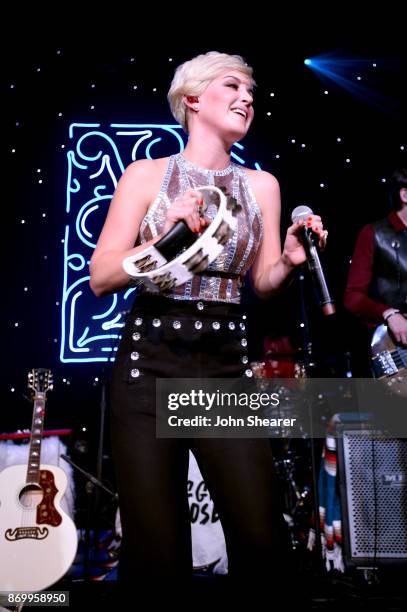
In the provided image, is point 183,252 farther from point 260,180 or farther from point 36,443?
point 36,443

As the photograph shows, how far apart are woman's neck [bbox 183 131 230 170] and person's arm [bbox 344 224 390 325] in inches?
81.4

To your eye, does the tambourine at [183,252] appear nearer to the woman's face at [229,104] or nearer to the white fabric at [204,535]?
the woman's face at [229,104]

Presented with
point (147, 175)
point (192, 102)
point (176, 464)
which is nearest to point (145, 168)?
point (147, 175)

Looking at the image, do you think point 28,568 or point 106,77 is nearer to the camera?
point 28,568

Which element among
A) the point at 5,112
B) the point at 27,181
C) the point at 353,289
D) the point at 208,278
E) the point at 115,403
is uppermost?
the point at 5,112

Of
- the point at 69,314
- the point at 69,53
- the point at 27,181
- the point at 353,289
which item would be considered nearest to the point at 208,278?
the point at 353,289

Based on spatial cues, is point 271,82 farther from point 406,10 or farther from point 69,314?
point 69,314

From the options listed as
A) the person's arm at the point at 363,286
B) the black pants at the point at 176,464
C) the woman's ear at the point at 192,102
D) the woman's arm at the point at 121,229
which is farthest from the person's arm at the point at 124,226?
the person's arm at the point at 363,286

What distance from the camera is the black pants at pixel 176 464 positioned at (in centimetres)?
145

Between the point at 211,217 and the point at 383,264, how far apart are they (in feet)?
8.20

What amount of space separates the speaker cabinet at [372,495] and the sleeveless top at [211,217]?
2.29 m

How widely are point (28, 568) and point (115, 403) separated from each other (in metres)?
2.34

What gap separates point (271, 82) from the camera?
5746 millimetres

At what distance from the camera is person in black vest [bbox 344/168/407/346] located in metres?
3.84
